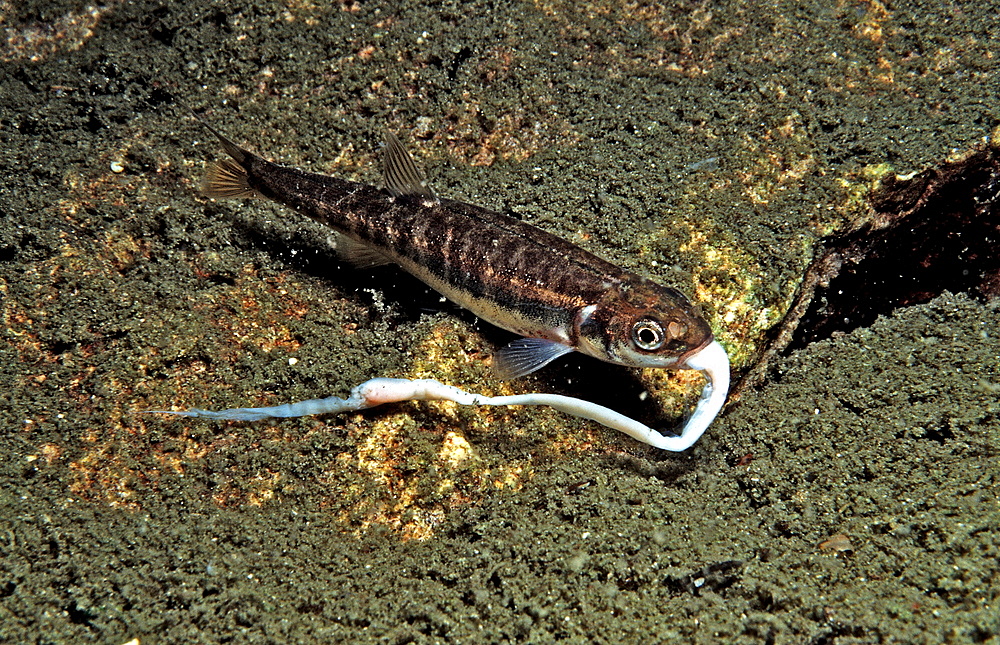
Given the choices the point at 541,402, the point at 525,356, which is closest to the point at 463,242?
the point at 525,356

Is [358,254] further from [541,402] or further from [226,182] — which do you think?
[541,402]

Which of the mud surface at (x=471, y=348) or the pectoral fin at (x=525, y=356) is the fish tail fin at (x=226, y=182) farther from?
the pectoral fin at (x=525, y=356)

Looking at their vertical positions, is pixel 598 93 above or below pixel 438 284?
above

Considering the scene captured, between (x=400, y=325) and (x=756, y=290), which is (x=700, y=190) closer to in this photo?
(x=756, y=290)

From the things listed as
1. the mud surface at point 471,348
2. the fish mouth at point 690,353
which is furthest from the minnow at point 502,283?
the mud surface at point 471,348

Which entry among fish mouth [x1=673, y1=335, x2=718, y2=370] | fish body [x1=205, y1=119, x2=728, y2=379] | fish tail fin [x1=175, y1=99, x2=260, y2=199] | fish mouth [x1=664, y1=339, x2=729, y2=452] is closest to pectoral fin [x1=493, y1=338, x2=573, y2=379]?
fish body [x1=205, y1=119, x2=728, y2=379]

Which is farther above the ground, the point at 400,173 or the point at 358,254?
the point at 400,173

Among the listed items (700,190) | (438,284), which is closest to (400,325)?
(438,284)
